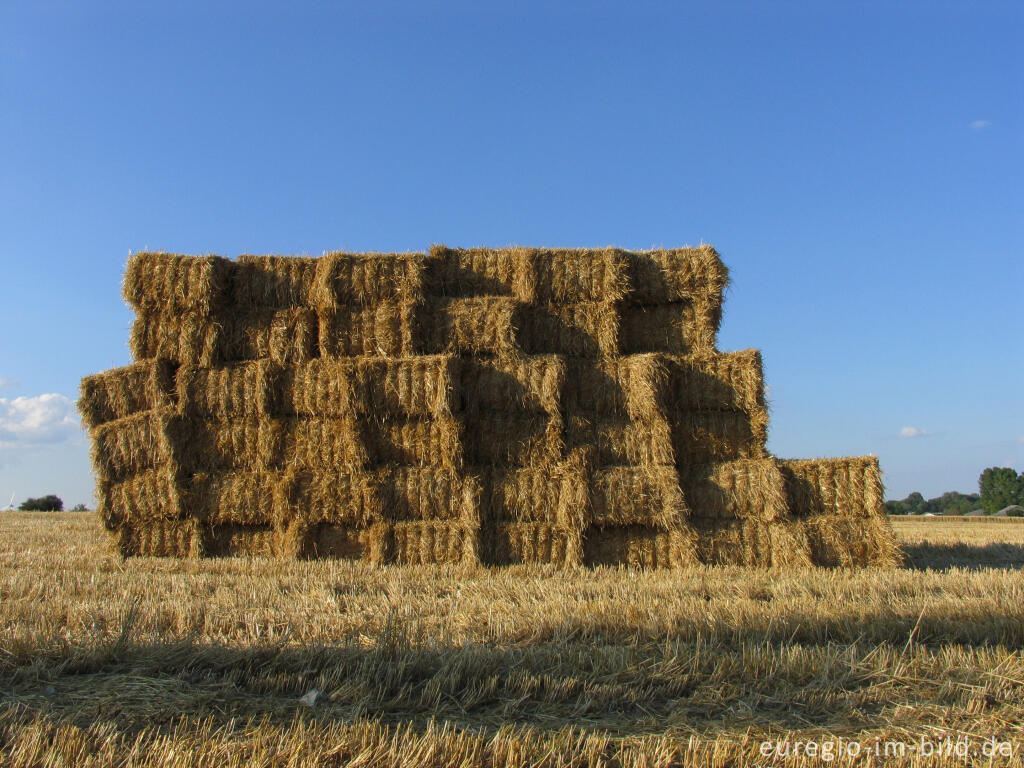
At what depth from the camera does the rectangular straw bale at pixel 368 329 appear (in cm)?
1012

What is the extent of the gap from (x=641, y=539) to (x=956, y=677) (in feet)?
17.9

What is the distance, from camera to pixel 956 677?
4262 mm

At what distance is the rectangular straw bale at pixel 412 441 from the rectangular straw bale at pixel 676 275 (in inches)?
123

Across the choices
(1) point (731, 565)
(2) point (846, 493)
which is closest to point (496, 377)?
(1) point (731, 565)

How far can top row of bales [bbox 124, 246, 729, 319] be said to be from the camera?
401 inches

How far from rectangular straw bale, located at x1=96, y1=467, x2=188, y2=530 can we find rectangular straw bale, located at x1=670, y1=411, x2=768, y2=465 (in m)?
6.55

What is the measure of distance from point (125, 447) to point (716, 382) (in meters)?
7.82

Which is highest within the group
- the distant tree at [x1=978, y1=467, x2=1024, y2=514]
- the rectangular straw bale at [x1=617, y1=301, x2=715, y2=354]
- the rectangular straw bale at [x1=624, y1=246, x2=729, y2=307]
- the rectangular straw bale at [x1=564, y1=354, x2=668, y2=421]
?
the rectangular straw bale at [x1=624, y1=246, x2=729, y2=307]

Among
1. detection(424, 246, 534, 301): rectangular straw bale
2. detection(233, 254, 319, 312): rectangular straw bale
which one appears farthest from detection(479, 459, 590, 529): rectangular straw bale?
detection(233, 254, 319, 312): rectangular straw bale

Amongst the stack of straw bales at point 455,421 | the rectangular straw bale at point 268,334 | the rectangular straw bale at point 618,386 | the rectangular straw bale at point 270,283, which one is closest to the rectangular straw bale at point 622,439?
the stack of straw bales at point 455,421

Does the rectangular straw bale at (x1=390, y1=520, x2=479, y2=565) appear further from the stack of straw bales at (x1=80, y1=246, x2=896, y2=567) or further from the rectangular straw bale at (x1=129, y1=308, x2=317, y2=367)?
the rectangular straw bale at (x1=129, y1=308, x2=317, y2=367)

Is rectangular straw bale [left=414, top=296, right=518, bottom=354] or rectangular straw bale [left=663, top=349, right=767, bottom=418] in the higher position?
rectangular straw bale [left=414, top=296, right=518, bottom=354]

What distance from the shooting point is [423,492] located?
9.64 m

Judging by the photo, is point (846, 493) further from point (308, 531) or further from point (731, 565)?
point (308, 531)
